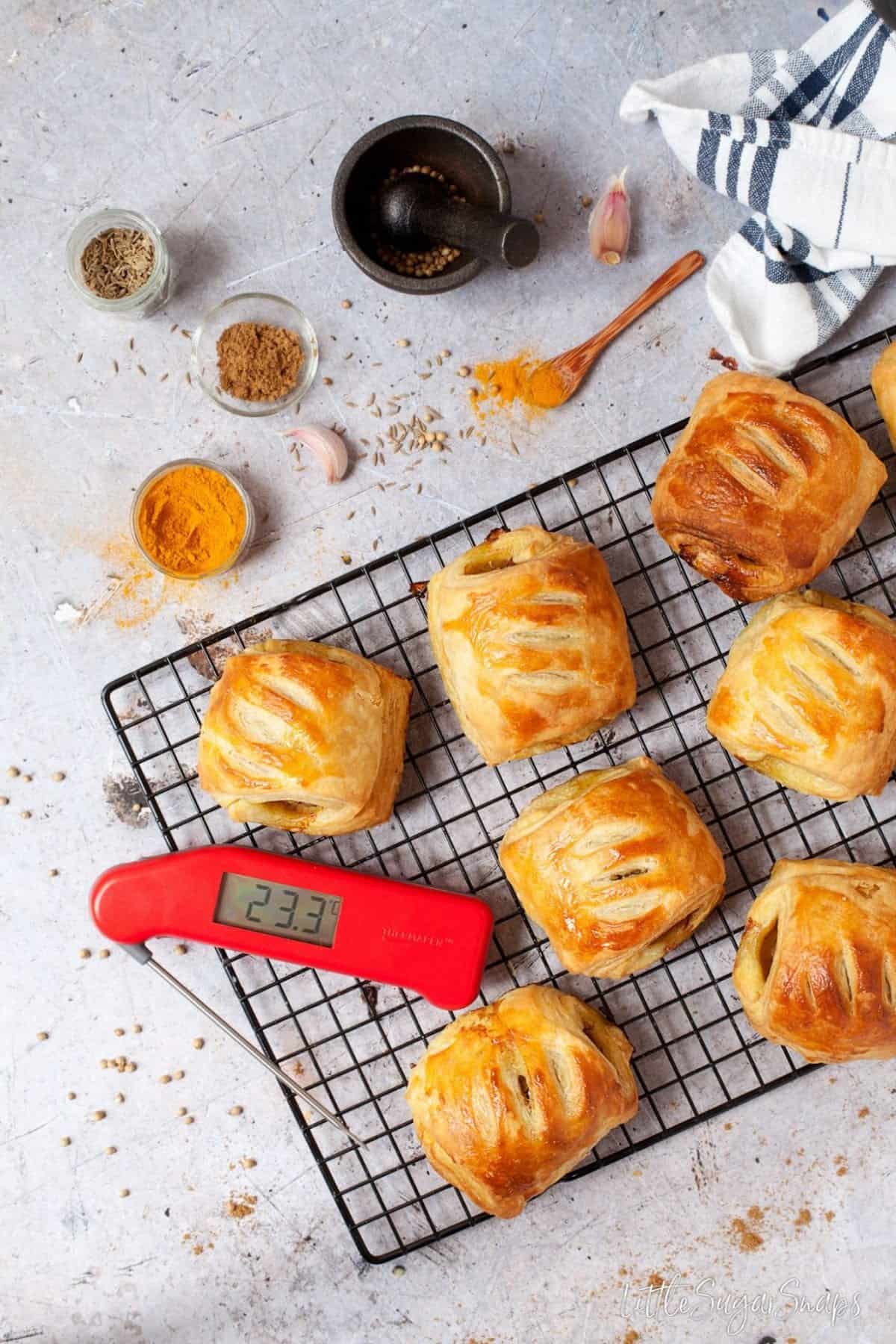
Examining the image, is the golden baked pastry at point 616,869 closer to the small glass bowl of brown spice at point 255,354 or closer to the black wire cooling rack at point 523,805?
Result: the black wire cooling rack at point 523,805

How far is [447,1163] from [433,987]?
483 mm

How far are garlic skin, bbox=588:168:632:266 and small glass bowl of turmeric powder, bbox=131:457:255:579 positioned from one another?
51.8 inches

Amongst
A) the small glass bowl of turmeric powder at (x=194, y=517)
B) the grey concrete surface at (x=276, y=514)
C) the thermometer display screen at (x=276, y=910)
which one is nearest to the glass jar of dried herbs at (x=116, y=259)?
the grey concrete surface at (x=276, y=514)

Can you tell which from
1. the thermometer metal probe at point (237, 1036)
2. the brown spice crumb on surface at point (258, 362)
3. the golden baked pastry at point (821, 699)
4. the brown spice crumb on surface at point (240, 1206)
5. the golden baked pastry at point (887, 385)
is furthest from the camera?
the brown spice crumb on surface at point (240, 1206)

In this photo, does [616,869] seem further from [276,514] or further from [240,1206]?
[240,1206]

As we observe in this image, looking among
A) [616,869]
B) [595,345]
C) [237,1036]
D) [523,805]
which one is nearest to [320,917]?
[237,1036]

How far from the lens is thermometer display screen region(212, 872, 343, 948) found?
10.3ft

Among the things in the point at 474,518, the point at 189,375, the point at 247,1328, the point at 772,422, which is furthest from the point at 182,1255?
the point at 772,422

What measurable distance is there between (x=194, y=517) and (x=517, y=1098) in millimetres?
1919

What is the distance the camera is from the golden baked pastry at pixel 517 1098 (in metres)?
2.94

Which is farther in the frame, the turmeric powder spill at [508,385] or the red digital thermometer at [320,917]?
the turmeric powder spill at [508,385]

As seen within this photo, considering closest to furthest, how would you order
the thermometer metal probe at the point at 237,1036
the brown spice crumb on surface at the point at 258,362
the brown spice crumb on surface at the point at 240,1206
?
the thermometer metal probe at the point at 237,1036, the brown spice crumb on surface at the point at 258,362, the brown spice crumb on surface at the point at 240,1206

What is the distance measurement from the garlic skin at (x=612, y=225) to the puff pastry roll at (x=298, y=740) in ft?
4.76

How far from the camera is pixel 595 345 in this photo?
10.8 ft
